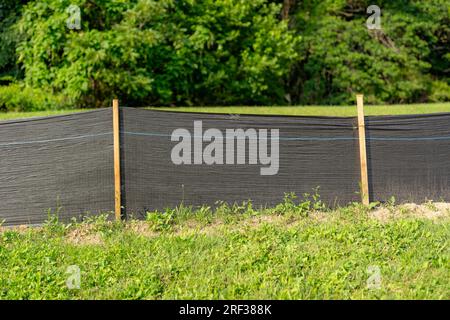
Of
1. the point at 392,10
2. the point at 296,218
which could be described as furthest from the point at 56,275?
the point at 392,10

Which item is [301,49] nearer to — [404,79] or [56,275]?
[404,79]

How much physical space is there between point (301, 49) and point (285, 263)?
17.7 metres

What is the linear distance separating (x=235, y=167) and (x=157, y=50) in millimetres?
9034

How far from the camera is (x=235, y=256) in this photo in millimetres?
6473

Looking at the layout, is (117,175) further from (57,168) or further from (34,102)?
(34,102)

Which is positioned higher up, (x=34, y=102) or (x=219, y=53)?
(x=219, y=53)

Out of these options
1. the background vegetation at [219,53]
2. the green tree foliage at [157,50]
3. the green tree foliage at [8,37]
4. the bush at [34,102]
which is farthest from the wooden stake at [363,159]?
the green tree foliage at [8,37]

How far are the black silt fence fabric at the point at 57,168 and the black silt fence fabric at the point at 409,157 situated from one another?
3816mm

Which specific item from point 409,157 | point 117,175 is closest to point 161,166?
point 117,175

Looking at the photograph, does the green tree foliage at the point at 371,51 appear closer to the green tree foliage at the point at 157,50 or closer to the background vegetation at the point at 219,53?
the background vegetation at the point at 219,53

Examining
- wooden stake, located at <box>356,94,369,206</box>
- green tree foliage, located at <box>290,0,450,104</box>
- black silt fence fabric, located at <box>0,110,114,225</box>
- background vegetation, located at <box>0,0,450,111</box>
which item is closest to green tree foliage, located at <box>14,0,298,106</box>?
background vegetation, located at <box>0,0,450,111</box>

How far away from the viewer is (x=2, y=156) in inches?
313

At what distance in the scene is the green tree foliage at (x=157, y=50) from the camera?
584 inches
